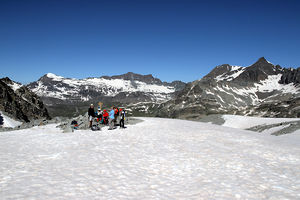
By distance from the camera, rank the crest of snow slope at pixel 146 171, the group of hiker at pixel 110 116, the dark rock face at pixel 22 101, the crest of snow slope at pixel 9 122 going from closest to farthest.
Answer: the crest of snow slope at pixel 146 171 < the group of hiker at pixel 110 116 < the crest of snow slope at pixel 9 122 < the dark rock face at pixel 22 101

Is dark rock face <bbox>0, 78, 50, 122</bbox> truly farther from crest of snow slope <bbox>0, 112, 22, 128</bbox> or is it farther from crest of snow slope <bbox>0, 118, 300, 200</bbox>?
crest of snow slope <bbox>0, 118, 300, 200</bbox>

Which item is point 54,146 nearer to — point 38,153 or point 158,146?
point 38,153

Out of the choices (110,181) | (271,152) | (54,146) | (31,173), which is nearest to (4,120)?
(54,146)

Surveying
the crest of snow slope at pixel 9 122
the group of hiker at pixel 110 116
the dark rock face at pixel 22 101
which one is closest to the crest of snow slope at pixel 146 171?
the group of hiker at pixel 110 116

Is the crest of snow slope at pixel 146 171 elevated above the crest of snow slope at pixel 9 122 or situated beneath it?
situated beneath

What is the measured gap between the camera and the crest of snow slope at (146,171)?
9.21 meters

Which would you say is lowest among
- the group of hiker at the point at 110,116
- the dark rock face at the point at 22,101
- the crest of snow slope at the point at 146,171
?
the crest of snow slope at the point at 146,171

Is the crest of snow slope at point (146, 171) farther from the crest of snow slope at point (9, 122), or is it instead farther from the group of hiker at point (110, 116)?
the crest of snow slope at point (9, 122)

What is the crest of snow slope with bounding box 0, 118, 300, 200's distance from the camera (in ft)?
30.2

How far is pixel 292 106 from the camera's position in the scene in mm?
155750

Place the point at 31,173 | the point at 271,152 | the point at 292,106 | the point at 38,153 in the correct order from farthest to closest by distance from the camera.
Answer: the point at 292,106
the point at 271,152
the point at 38,153
the point at 31,173

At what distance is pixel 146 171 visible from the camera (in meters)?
12.0

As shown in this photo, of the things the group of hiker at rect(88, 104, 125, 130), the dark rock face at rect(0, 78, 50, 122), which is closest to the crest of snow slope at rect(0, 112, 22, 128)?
the dark rock face at rect(0, 78, 50, 122)

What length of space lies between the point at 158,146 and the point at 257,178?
8619mm
